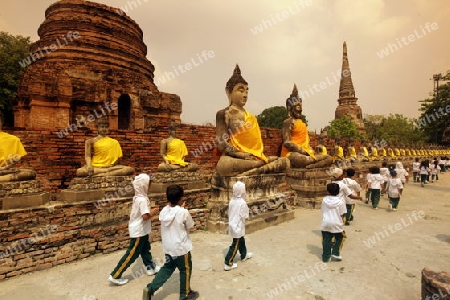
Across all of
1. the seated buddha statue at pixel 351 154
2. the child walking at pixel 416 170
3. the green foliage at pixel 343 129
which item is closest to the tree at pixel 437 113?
the green foliage at pixel 343 129

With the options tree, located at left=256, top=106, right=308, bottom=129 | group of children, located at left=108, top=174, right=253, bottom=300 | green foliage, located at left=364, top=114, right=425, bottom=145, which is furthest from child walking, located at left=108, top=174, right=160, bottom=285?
green foliage, located at left=364, top=114, right=425, bottom=145

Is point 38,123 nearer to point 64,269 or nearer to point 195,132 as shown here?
point 195,132

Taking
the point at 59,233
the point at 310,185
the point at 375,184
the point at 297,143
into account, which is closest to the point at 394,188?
the point at 375,184

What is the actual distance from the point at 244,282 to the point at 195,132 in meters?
6.07

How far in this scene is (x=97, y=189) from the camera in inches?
172

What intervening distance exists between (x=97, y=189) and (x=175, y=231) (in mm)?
2379

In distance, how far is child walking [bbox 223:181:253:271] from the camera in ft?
11.0

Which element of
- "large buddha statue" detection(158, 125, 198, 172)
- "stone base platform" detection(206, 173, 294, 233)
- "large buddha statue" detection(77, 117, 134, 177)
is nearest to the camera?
"large buddha statue" detection(77, 117, 134, 177)

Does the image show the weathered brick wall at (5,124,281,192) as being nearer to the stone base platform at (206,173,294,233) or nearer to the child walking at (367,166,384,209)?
the stone base platform at (206,173,294,233)

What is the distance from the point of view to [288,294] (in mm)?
2797

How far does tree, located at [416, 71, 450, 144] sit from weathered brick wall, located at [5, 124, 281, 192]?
32924 mm

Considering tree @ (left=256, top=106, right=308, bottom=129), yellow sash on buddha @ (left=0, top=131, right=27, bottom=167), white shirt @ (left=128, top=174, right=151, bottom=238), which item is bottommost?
white shirt @ (left=128, top=174, right=151, bottom=238)

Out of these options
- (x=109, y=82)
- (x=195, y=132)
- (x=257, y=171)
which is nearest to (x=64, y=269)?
(x=257, y=171)

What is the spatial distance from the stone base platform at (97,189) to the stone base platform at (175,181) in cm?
57
